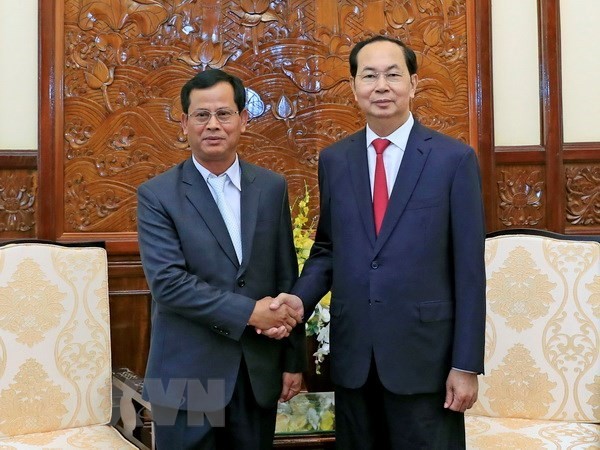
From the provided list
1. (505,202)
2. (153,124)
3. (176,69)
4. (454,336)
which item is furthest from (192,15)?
(454,336)

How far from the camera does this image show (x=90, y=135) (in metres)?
2.87

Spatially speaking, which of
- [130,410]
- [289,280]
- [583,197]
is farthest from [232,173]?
[583,197]

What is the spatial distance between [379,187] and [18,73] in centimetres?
168

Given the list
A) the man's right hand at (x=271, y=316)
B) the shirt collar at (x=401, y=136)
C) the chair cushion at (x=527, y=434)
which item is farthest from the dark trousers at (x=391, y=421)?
the shirt collar at (x=401, y=136)

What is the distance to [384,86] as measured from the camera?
1.88 m

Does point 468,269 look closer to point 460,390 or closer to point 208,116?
point 460,390

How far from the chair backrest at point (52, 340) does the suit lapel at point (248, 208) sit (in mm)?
847

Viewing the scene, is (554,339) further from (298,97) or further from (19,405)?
(19,405)

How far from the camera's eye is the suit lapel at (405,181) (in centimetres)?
182

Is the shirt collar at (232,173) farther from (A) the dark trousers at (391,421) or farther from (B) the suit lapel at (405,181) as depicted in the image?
(A) the dark trousers at (391,421)

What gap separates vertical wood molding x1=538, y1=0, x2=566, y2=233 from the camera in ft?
9.82

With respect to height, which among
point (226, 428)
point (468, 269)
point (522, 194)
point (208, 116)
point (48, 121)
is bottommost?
point (226, 428)

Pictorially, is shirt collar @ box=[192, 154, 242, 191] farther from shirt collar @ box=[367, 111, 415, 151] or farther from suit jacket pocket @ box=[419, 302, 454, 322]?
suit jacket pocket @ box=[419, 302, 454, 322]

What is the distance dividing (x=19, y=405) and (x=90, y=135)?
1069 mm
